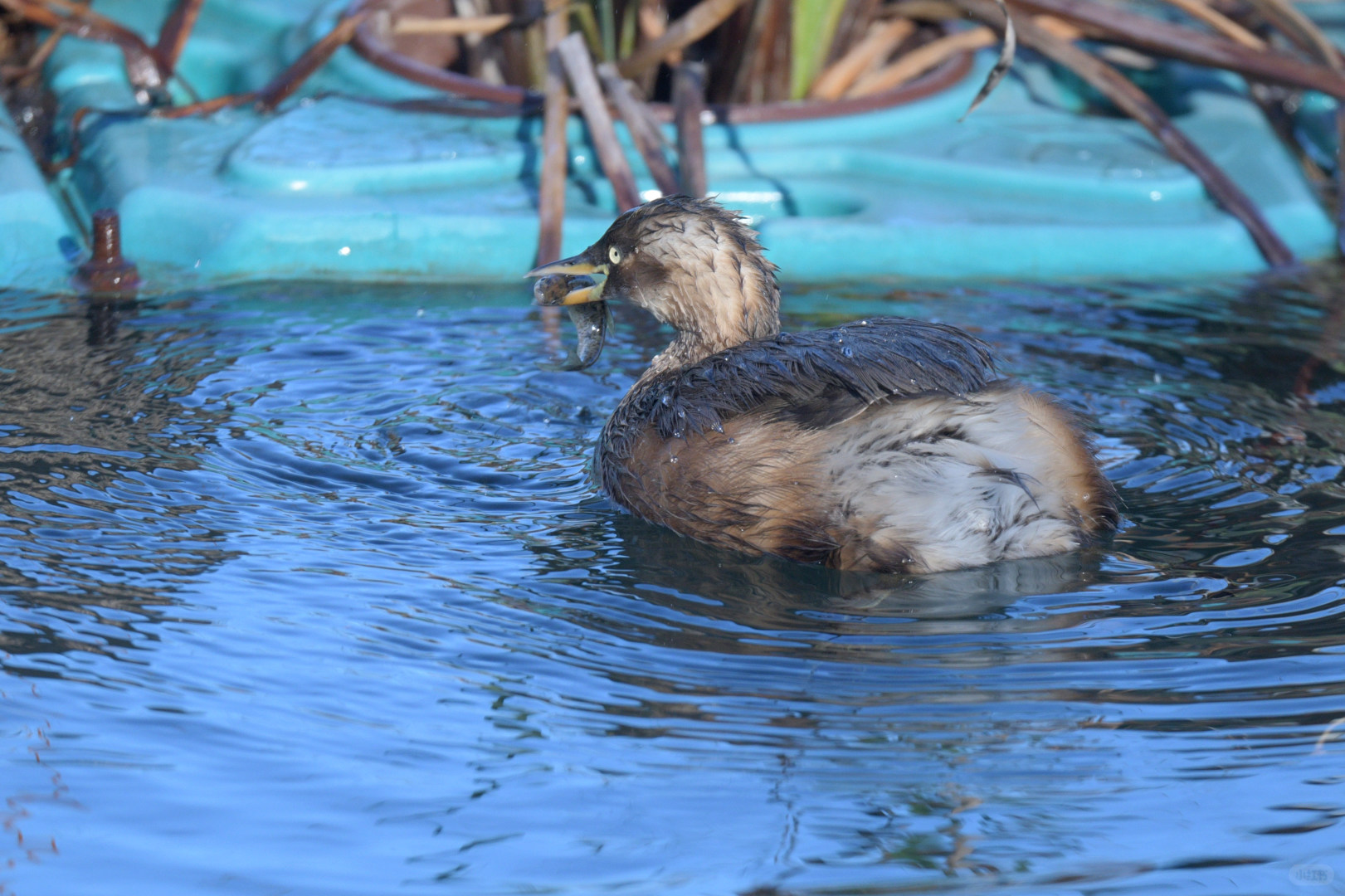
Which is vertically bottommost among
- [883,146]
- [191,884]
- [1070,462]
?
[191,884]

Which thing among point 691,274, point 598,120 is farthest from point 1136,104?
point 691,274

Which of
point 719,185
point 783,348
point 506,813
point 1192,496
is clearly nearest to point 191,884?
point 506,813

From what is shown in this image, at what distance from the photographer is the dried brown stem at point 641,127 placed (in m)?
5.85

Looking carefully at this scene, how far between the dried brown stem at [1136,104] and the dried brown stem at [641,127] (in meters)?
1.67

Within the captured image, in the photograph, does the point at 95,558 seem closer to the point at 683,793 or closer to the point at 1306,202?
the point at 683,793

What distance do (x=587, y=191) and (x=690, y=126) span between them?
1.58 ft

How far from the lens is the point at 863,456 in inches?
137

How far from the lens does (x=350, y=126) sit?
620cm

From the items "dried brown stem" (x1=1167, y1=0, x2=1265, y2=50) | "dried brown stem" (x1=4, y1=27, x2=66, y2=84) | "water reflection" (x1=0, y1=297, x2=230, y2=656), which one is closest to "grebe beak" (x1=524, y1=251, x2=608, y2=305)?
"water reflection" (x1=0, y1=297, x2=230, y2=656)

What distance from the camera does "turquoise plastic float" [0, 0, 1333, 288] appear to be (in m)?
5.61

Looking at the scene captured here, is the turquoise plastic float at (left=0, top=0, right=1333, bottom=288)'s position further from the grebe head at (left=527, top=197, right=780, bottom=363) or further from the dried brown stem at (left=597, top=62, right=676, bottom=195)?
the grebe head at (left=527, top=197, right=780, bottom=363)

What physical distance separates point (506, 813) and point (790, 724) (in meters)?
0.56

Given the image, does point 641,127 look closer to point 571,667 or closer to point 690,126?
point 690,126

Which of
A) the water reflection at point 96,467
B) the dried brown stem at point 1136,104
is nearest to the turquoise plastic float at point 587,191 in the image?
the dried brown stem at point 1136,104
